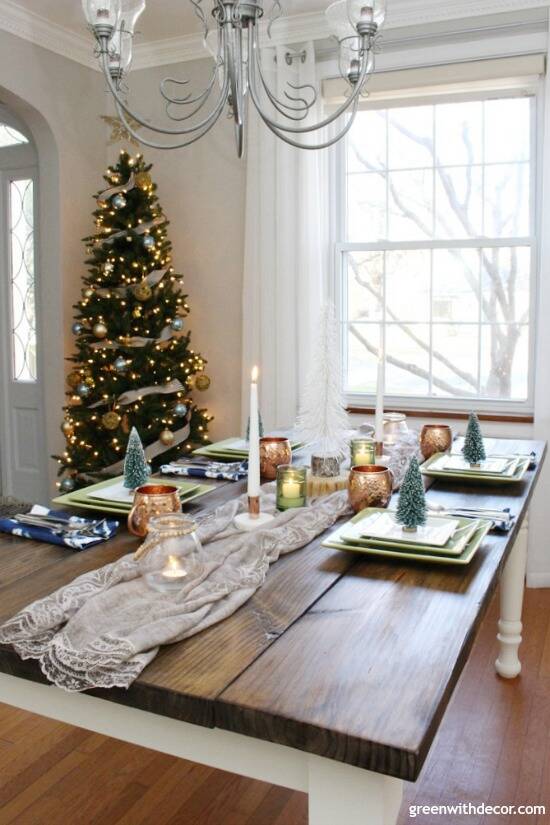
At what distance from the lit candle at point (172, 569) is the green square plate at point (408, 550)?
34 centimetres

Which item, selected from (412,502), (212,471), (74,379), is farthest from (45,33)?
(412,502)

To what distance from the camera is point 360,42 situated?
1.98 metres

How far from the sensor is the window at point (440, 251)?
146 inches

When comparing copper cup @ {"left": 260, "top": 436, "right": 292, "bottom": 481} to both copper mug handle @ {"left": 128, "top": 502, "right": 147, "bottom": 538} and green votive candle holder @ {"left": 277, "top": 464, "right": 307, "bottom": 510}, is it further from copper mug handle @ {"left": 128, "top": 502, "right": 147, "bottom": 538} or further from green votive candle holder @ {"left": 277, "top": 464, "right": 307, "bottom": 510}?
copper mug handle @ {"left": 128, "top": 502, "right": 147, "bottom": 538}

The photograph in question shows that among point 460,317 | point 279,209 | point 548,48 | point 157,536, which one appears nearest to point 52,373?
point 279,209

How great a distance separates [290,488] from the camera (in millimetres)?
1720

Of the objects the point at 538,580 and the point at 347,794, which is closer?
the point at 347,794

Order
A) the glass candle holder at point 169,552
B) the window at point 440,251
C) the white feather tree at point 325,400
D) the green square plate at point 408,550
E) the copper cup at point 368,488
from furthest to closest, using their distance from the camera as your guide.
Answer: the window at point 440,251 < the white feather tree at point 325,400 < the copper cup at point 368,488 < the green square plate at point 408,550 < the glass candle holder at point 169,552

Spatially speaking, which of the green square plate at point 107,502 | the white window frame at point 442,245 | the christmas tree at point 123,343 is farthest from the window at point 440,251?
the green square plate at point 107,502

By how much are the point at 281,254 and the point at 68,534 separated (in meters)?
2.62

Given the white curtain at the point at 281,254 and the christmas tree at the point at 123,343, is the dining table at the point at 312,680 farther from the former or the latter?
the white curtain at the point at 281,254

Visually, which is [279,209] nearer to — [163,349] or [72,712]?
[163,349]

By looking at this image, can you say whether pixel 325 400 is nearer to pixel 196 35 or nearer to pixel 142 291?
pixel 142 291

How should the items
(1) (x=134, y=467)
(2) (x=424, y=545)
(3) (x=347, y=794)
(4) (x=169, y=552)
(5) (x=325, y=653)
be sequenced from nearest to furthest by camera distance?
(3) (x=347, y=794) < (5) (x=325, y=653) < (4) (x=169, y=552) < (2) (x=424, y=545) < (1) (x=134, y=467)
